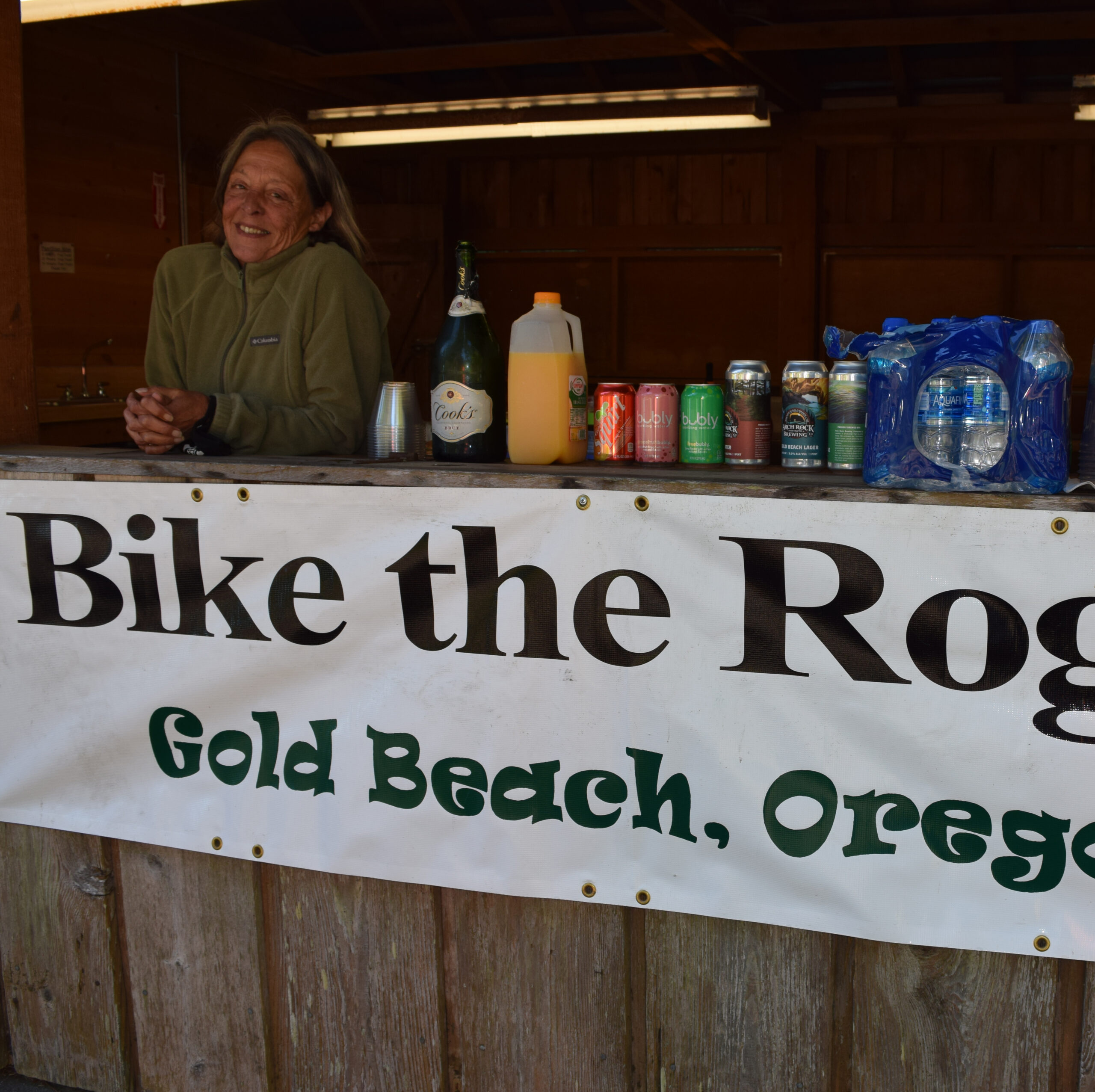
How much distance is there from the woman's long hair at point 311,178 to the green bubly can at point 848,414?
117 cm

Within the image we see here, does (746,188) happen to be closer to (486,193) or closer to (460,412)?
(486,193)

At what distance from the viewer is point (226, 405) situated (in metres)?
2.03

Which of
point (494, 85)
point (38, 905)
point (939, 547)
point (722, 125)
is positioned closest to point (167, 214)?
point (494, 85)

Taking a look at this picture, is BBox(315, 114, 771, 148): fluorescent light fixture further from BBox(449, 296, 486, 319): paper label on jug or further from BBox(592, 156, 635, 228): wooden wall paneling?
BBox(449, 296, 486, 319): paper label on jug

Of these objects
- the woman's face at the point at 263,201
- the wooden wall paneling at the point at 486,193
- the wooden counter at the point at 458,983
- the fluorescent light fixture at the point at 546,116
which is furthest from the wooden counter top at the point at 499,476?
the wooden wall paneling at the point at 486,193

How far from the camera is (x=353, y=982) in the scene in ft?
5.91

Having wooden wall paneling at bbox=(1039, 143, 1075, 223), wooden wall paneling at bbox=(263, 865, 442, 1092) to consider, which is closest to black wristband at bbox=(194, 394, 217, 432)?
wooden wall paneling at bbox=(263, 865, 442, 1092)

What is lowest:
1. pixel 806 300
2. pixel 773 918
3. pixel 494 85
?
pixel 773 918

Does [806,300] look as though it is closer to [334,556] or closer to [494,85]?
[494,85]

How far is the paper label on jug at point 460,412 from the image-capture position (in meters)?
1.80

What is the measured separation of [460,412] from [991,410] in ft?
2.66

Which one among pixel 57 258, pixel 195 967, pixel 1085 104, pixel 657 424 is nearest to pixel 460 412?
pixel 657 424

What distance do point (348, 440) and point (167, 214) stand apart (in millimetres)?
4629

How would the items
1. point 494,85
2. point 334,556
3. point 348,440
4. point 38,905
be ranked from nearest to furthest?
point 334,556 → point 38,905 → point 348,440 → point 494,85
